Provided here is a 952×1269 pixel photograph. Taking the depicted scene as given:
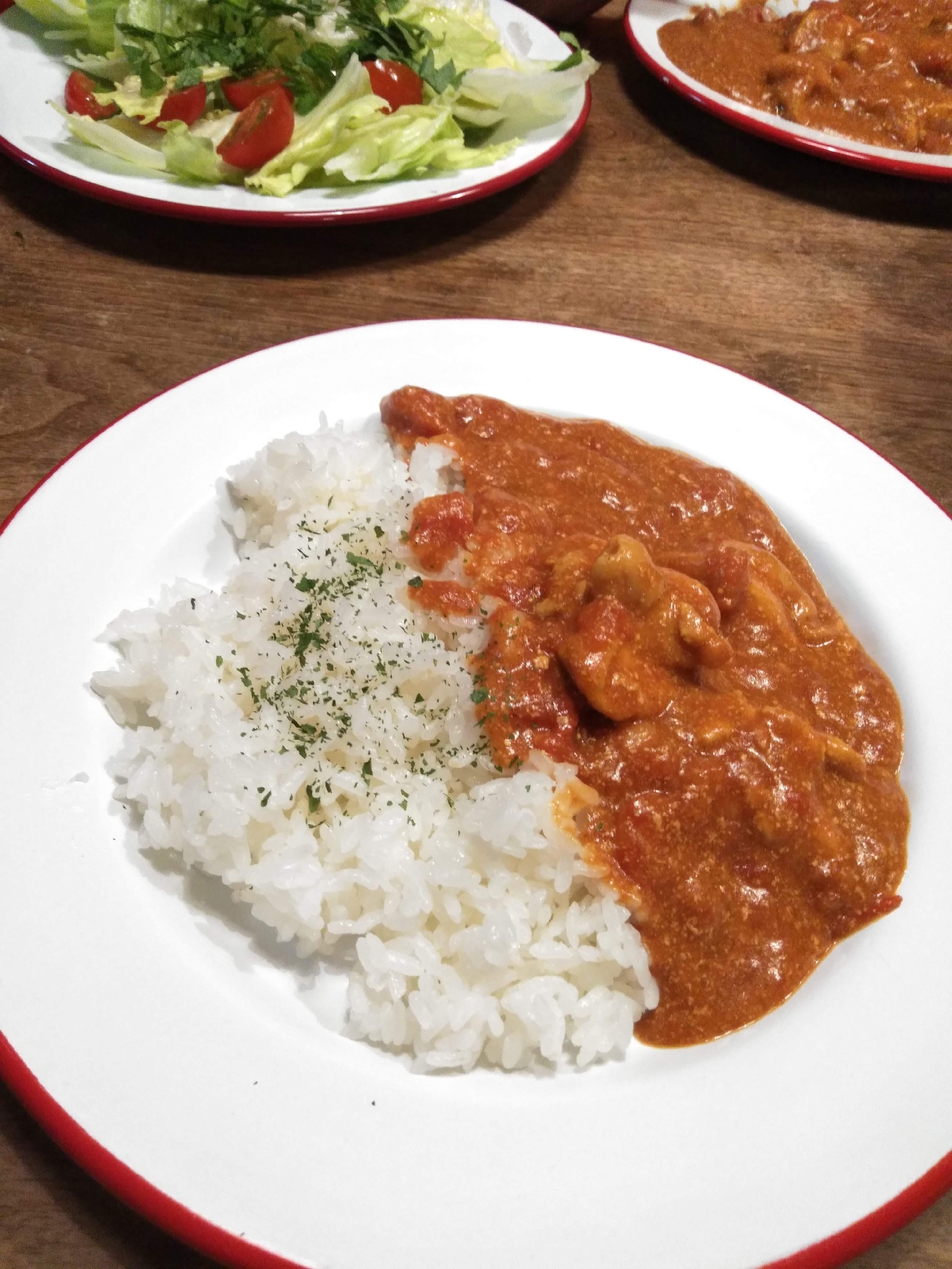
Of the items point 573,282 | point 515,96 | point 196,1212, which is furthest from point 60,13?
point 196,1212

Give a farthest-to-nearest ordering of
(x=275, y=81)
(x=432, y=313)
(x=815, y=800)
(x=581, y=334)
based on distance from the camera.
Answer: (x=275, y=81) < (x=432, y=313) < (x=581, y=334) < (x=815, y=800)

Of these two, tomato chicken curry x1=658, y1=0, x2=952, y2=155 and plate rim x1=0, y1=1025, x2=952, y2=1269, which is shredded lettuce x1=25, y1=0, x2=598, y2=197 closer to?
tomato chicken curry x1=658, y1=0, x2=952, y2=155

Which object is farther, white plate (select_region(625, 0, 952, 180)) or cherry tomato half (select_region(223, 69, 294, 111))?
white plate (select_region(625, 0, 952, 180))

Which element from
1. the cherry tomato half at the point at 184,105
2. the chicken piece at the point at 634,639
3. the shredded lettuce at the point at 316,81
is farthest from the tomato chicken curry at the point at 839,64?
the chicken piece at the point at 634,639

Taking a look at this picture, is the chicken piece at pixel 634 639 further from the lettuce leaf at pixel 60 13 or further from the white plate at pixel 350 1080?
the lettuce leaf at pixel 60 13

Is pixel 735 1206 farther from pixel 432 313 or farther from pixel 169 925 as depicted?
pixel 432 313

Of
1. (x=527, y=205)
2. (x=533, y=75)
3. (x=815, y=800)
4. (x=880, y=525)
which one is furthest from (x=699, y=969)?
(x=533, y=75)

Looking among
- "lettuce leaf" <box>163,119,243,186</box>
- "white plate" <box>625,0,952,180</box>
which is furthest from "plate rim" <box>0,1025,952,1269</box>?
"white plate" <box>625,0,952,180</box>
